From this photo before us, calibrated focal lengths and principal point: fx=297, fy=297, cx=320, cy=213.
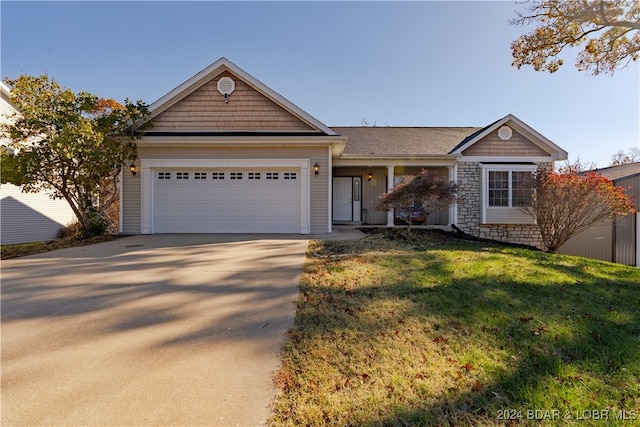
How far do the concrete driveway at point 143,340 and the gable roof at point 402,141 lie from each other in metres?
8.41

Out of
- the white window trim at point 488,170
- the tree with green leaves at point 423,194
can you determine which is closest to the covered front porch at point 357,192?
the white window trim at point 488,170

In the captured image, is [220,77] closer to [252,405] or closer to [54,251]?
[54,251]

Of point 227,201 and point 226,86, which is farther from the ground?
point 226,86

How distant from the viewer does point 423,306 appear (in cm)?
374

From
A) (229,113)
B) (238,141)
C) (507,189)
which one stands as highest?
(229,113)

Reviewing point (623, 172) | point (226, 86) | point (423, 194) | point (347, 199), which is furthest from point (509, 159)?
point (226, 86)

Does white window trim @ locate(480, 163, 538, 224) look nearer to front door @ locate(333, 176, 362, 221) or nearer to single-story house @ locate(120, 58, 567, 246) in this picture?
single-story house @ locate(120, 58, 567, 246)

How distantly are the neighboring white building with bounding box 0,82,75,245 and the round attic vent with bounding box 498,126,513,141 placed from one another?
18.6 m

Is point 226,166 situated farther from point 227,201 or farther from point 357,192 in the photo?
point 357,192

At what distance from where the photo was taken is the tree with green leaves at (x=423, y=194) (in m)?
9.59

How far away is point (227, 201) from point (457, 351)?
341 inches

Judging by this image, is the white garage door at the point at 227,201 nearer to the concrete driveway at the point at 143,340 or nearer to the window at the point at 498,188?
the concrete driveway at the point at 143,340

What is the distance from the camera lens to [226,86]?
1048 centimetres

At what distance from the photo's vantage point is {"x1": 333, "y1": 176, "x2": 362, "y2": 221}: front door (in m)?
13.8
